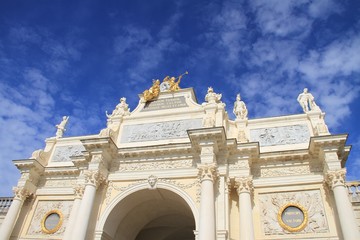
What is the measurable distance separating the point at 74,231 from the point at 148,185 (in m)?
3.90

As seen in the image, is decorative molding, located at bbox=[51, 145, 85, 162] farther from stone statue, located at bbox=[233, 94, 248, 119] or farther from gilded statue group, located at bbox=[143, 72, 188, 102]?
stone statue, located at bbox=[233, 94, 248, 119]

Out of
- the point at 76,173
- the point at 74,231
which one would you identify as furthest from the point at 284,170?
the point at 76,173

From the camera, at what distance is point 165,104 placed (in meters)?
19.0

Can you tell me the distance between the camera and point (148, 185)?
50.9ft

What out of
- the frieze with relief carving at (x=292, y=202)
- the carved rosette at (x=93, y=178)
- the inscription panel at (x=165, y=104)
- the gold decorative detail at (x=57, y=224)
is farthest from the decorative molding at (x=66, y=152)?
the frieze with relief carving at (x=292, y=202)

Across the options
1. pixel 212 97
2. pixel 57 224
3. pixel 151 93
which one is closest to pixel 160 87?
pixel 151 93

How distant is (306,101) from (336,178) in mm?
5366

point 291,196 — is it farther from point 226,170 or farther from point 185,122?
point 185,122

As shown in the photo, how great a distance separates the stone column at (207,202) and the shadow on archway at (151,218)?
1996 millimetres

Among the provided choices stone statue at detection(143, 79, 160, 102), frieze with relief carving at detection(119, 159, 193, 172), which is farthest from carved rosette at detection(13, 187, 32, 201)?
stone statue at detection(143, 79, 160, 102)

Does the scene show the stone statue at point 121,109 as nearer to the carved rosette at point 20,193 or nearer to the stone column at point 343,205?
the carved rosette at point 20,193

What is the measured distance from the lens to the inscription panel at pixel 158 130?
1719cm

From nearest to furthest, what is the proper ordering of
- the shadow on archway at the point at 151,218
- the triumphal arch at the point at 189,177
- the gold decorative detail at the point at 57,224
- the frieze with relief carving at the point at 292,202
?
1. the frieze with relief carving at the point at 292,202
2. the triumphal arch at the point at 189,177
3. the shadow on archway at the point at 151,218
4. the gold decorative detail at the point at 57,224

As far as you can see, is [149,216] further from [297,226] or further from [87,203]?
[297,226]
